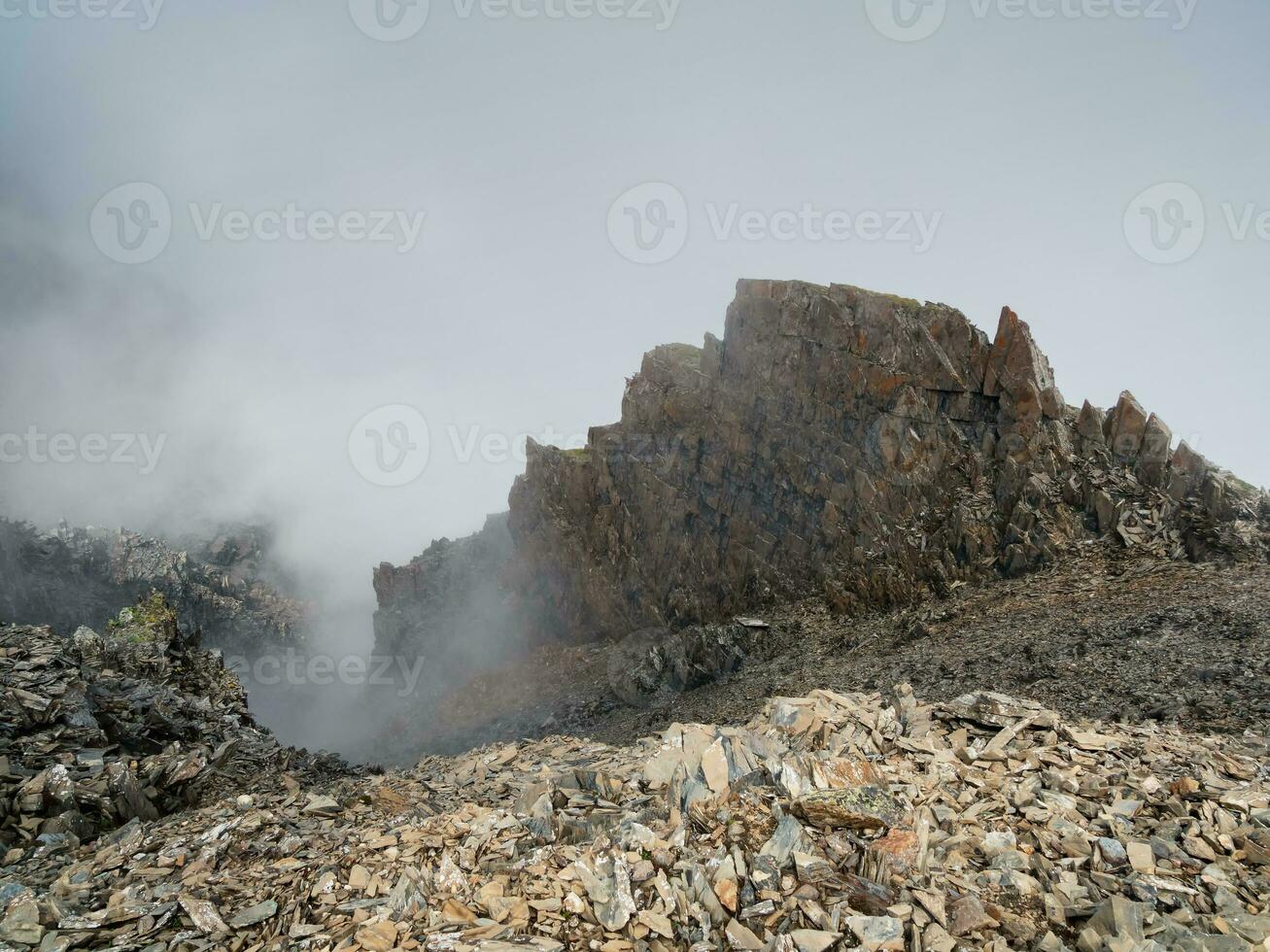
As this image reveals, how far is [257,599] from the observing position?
370 ft

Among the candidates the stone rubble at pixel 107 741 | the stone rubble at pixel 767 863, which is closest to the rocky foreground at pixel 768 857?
the stone rubble at pixel 767 863

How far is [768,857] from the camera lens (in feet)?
28.6

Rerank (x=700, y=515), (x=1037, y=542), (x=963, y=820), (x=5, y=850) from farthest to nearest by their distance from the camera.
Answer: (x=700, y=515) < (x=1037, y=542) < (x=5, y=850) < (x=963, y=820)

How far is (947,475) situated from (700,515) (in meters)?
22.2

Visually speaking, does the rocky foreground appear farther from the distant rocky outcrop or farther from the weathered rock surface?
the distant rocky outcrop

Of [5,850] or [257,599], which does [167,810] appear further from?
[257,599]

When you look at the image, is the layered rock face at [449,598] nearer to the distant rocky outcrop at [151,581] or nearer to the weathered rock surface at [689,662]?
the distant rocky outcrop at [151,581]

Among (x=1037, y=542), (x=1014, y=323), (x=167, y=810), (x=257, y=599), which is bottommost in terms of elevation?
(x=257, y=599)

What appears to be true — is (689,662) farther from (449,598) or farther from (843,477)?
(449,598)

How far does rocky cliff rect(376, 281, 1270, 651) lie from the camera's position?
34.9 m

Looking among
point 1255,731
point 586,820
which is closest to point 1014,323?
point 1255,731

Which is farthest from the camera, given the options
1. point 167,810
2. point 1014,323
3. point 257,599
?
point 257,599

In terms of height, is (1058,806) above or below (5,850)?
above

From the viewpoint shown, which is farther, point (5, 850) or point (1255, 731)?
point (1255, 731)
